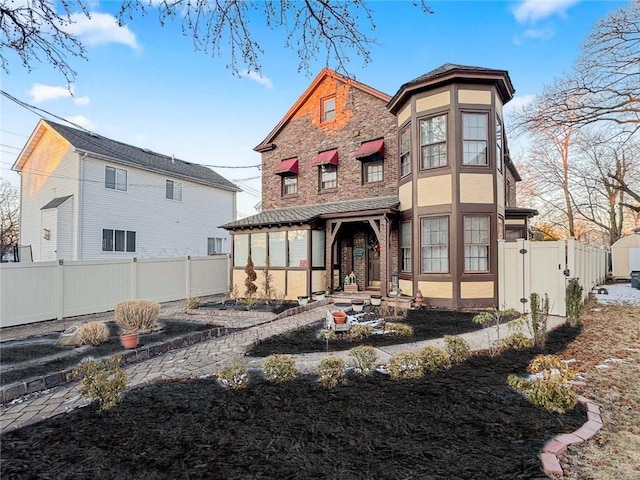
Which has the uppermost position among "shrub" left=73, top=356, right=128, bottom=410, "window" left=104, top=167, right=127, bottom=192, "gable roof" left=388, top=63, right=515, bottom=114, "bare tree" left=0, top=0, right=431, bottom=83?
"gable roof" left=388, top=63, right=515, bottom=114

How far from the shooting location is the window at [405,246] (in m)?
11.6

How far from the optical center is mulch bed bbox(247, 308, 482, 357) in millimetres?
6410

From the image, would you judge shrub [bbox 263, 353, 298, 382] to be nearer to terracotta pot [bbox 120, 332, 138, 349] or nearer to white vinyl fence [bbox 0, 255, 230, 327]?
terracotta pot [bbox 120, 332, 138, 349]

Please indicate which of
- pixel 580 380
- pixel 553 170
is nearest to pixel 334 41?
pixel 580 380

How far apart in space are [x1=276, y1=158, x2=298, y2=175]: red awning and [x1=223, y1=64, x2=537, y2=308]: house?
0.17ft

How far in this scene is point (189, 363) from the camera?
5.82 metres

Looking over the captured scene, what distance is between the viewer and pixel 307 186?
15359 millimetres

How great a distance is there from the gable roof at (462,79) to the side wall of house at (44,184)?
15.2 m

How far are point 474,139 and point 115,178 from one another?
1655 centimetres

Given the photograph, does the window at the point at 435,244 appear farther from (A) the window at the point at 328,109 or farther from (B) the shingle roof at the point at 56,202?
(B) the shingle roof at the point at 56,202

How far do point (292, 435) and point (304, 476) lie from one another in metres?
0.61

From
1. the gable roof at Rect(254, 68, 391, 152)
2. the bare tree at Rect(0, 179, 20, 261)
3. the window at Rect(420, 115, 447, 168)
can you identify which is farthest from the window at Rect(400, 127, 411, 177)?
the bare tree at Rect(0, 179, 20, 261)

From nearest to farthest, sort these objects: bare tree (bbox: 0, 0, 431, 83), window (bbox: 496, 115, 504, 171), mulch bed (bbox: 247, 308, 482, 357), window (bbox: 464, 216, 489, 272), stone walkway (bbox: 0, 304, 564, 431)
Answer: bare tree (bbox: 0, 0, 431, 83) → stone walkway (bbox: 0, 304, 564, 431) → mulch bed (bbox: 247, 308, 482, 357) → window (bbox: 464, 216, 489, 272) → window (bbox: 496, 115, 504, 171)

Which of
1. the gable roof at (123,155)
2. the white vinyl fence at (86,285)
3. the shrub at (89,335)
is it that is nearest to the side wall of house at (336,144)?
the white vinyl fence at (86,285)
